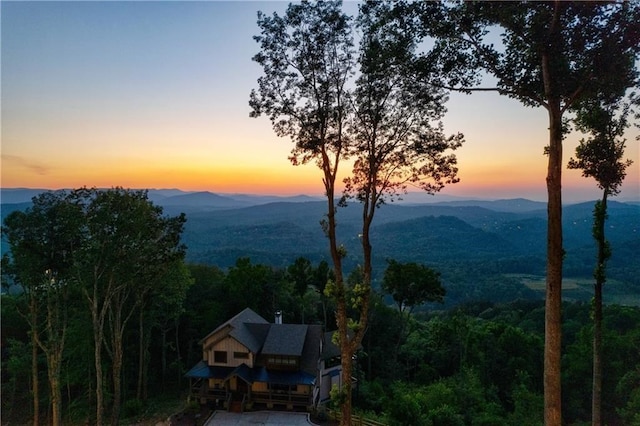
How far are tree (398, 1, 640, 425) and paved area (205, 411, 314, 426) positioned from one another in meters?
14.2

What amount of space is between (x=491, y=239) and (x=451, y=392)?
6824 inches

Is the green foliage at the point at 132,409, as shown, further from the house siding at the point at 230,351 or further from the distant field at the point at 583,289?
the distant field at the point at 583,289

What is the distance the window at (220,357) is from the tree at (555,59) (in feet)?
58.4

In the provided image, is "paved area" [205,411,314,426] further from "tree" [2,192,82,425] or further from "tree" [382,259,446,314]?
"tree" [382,259,446,314]

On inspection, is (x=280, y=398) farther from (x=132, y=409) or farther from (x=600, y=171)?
(x=600, y=171)

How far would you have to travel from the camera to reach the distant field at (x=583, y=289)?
7919 centimetres

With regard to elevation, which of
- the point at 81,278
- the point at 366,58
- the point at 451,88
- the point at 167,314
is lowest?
the point at 167,314

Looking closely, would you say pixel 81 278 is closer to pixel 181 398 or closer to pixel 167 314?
pixel 167 314

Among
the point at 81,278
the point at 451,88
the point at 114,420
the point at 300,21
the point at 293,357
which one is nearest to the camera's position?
the point at 451,88

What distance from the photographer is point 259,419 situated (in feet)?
61.5

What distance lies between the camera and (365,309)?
29.8 feet

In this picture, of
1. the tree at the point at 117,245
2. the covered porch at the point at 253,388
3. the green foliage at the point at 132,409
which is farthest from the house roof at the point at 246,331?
the tree at the point at 117,245

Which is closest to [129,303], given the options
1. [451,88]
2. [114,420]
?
[114,420]

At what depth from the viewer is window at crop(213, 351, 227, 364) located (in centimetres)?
2142
